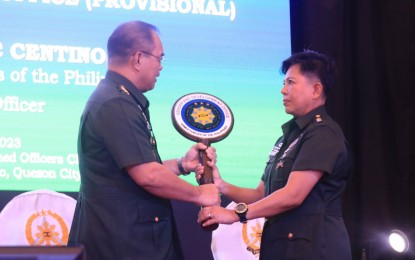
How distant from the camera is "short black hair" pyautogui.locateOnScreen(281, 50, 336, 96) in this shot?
9.60ft

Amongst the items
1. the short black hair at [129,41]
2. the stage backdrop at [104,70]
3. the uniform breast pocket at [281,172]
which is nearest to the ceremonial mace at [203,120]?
the uniform breast pocket at [281,172]

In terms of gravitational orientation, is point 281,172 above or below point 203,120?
below

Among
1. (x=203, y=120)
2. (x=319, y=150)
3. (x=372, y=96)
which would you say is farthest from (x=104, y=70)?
(x=372, y=96)

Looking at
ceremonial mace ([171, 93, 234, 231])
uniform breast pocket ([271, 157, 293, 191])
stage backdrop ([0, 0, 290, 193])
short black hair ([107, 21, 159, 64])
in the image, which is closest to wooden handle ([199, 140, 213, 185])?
ceremonial mace ([171, 93, 234, 231])

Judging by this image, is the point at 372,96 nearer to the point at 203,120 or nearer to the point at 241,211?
the point at 203,120

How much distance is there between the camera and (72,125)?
3.89 metres

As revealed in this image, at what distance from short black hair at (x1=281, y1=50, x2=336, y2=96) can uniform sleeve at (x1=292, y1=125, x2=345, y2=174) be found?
0.25 meters

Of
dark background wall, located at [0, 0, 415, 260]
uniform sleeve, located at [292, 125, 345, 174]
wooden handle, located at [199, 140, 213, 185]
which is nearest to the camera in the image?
uniform sleeve, located at [292, 125, 345, 174]

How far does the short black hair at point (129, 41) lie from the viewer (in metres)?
2.73

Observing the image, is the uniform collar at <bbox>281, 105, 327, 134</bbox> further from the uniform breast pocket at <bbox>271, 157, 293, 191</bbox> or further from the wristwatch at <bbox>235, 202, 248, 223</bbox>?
the wristwatch at <bbox>235, 202, 248, 223</bbox>

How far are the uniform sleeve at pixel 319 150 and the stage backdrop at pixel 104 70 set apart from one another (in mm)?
1344

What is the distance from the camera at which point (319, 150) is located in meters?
2.71

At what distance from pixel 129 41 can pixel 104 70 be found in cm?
126

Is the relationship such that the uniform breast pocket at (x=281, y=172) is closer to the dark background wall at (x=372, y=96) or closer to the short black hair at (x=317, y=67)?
the short black hair at (x=317, y=67)
